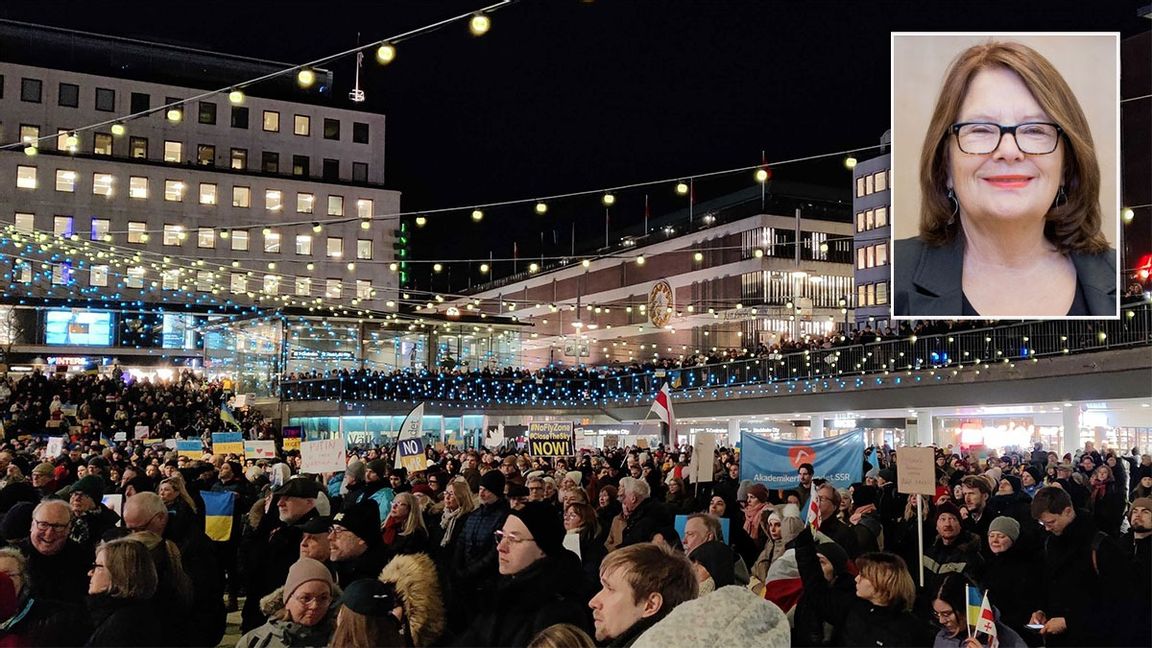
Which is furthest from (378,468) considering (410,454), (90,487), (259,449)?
(259,449)

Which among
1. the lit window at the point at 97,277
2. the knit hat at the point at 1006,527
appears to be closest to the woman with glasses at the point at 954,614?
the knit hat at the point at 1006,527

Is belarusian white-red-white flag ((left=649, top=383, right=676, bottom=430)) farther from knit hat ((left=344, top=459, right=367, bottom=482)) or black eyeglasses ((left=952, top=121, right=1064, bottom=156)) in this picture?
black eyeglasses ((left=952, top=121, right=1064, bottom=156))

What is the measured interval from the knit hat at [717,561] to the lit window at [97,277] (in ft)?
185

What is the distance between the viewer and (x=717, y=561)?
6121mm

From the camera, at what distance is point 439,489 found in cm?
1243

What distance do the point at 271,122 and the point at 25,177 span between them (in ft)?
44.6

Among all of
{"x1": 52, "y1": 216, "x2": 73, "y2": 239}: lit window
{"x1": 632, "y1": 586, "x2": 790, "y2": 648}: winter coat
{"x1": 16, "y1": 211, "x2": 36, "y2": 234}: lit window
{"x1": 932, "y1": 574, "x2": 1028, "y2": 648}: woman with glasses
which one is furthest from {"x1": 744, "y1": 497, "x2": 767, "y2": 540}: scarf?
{"x1": 16, "y1": 211, "x2": 36, "y2": 234}: lit window

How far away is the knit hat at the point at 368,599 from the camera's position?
419 cm

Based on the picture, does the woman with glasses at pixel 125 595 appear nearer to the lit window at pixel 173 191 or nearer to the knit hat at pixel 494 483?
the knit hat at pixel 494 483

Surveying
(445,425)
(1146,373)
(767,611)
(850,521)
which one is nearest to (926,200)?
(850,521)

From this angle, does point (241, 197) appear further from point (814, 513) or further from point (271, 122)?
point (814, 513)

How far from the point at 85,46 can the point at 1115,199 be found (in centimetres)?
6120

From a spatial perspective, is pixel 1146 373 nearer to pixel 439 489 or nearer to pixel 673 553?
pixel 439 489

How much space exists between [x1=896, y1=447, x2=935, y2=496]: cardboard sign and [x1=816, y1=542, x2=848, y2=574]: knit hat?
8.75 feet
